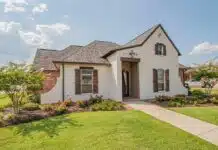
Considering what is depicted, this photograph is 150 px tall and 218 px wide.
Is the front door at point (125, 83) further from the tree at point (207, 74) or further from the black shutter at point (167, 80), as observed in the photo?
the tree at point (207, 74)

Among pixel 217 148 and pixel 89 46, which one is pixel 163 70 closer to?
pixel 89 46

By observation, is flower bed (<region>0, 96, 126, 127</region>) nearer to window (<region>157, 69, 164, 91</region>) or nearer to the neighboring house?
the neighboring house

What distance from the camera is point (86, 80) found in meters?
14.2

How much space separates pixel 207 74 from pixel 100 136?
574 inches

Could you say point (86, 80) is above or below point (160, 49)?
below

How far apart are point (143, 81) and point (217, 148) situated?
10.2 meters

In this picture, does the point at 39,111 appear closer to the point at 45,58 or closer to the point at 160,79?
the point at 45,58

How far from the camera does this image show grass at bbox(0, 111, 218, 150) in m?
5.25

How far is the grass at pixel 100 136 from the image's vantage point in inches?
207

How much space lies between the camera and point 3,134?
665cm

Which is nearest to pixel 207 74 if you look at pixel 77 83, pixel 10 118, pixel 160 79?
pixel 160 79

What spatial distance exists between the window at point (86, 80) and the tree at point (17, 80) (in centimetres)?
432

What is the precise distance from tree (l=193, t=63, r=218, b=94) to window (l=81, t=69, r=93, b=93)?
35.0ft

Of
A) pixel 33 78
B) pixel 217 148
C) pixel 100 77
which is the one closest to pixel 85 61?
pixel 100 77
